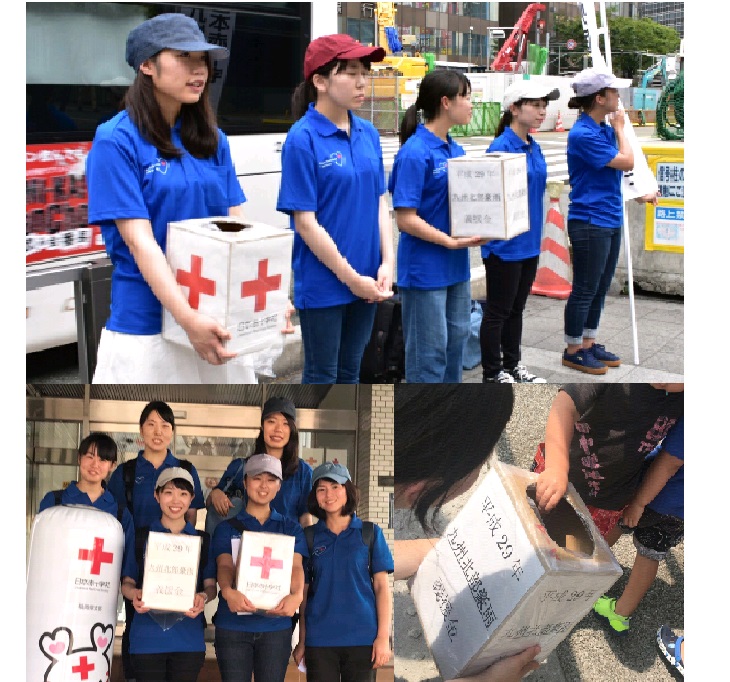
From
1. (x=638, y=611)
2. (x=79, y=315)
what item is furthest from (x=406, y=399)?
(x=79, y=315)

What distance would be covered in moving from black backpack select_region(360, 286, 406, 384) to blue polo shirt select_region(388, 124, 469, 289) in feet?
3.29

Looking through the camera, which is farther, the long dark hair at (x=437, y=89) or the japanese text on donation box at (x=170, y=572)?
the long dark hair at (x=437, y=89)

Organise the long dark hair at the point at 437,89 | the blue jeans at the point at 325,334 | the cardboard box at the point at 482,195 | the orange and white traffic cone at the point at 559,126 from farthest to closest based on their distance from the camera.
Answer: the orange and white traffic cone at the point at 559,126 < the long dark hair at the point at 437,89 < the cardboard box at the point at 482,195 < the blue jeans at the point at 325,334

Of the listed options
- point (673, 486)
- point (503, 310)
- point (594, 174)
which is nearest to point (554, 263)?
point (594, 174)

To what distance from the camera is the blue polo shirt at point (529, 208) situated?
181 inches

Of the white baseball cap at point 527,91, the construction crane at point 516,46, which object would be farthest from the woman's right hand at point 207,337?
the construction crane at point 516,46

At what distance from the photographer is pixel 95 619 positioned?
265 cm

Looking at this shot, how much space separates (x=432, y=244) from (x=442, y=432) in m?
1.47

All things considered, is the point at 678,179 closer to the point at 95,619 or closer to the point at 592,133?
the point at 592,133

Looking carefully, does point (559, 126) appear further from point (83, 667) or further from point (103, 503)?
point (83, 667)

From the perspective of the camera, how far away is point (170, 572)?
2648 mm

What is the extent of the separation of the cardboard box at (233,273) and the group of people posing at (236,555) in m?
0.25

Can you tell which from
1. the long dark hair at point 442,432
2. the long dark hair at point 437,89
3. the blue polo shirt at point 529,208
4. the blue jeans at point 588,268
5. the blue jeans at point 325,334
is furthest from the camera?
the blue jeans at point 588,268

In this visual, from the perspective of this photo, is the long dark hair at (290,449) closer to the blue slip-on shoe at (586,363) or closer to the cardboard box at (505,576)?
the cardboard box at (505,576)
